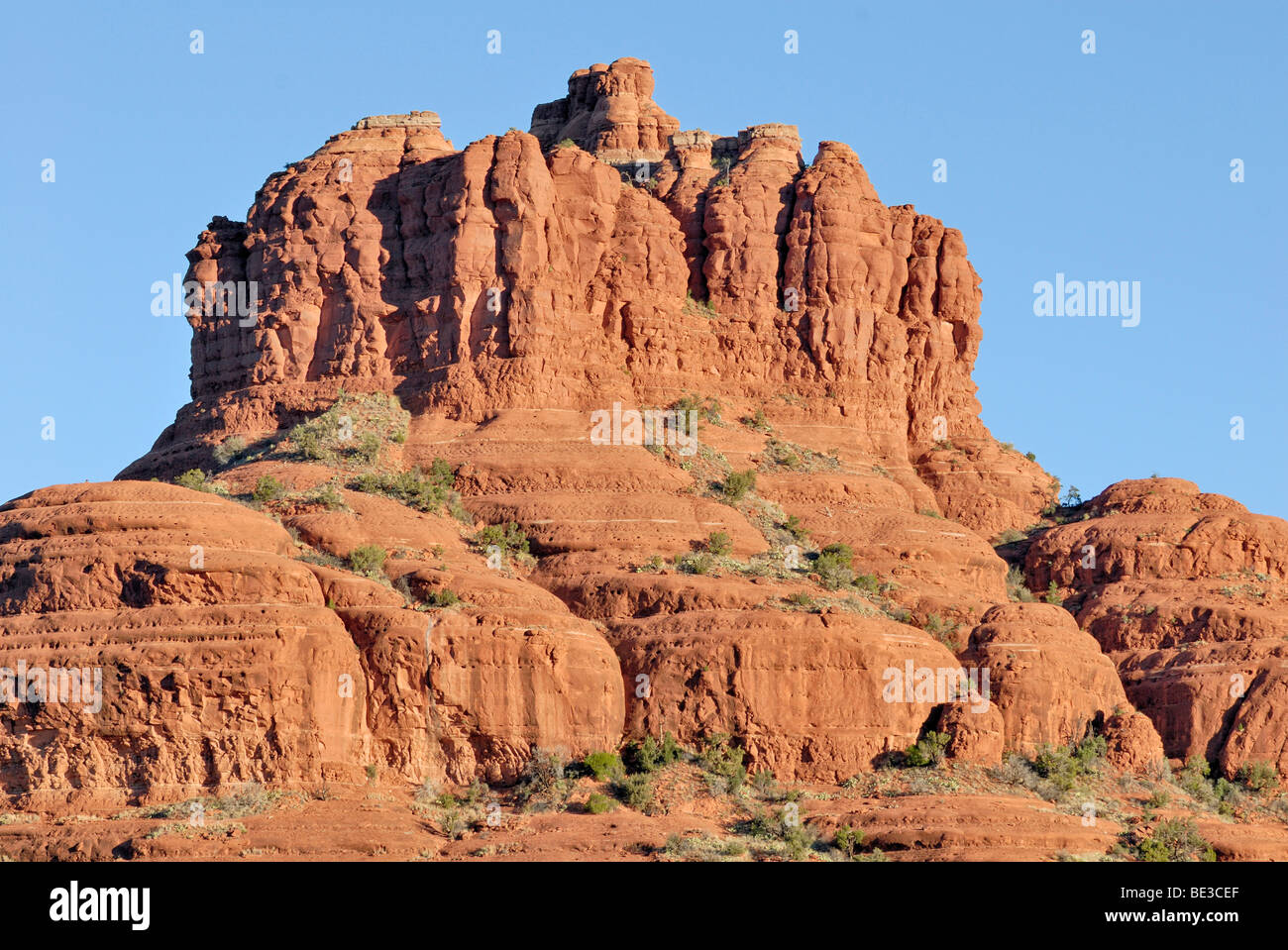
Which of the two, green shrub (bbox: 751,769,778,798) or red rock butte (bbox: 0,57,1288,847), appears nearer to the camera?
red rock butte (bbox: 0,57,1288,847)

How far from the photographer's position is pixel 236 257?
95812 millimetres

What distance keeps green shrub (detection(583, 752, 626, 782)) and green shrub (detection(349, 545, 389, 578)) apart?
26.9 feet

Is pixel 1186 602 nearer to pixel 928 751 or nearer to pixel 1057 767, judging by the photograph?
pixel 1057 767

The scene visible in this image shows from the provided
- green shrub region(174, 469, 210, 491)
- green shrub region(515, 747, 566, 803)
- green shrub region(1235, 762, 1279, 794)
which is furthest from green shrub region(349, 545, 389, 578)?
green shrub region(1235, 762, 1279, 794)

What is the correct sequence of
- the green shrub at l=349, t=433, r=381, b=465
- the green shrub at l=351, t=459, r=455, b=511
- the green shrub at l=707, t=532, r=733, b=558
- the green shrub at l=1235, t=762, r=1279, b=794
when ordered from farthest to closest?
the green shrub at l=349, t=433, r=381, b=465 < the green shrub at l=351, t=459, r=455, b=511 < the green shrub at l=707, t=532, r=733, b=558 < the green shrub at l=1235, t=762, r=1279, b=794

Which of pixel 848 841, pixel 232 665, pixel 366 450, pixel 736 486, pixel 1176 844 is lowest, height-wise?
pixel 1176 844

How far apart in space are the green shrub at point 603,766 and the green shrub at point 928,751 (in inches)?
311

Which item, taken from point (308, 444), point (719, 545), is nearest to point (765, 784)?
point (719, 545)

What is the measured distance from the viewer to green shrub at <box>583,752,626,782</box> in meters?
73.6

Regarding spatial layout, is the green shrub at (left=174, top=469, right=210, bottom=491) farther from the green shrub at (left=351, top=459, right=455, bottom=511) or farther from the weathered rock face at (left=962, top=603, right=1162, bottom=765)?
the weathered rock face at (left=962, top=603, right=1162, bottom=765)

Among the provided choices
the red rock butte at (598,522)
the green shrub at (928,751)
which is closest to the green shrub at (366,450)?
the red rock butte at (598,522)

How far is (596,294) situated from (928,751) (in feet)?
72.6

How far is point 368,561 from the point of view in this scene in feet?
255

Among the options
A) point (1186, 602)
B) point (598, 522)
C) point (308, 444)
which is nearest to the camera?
point (598, 522)
